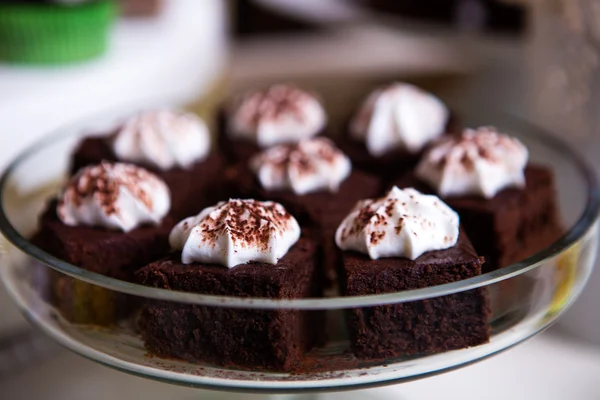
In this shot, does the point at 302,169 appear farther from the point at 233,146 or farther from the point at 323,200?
the point at 233,146

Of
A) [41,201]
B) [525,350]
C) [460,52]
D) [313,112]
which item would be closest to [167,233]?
[41,201]

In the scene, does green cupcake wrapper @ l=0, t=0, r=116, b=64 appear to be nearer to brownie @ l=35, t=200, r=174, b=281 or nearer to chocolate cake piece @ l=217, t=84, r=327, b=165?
chocolate cake piece @ l=217, t=84, r=327, b=165

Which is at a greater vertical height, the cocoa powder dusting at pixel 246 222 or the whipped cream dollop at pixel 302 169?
the cocoa powder dusting at pixel 246 222

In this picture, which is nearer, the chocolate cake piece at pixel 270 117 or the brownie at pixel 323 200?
the brownie at pixel 323 200

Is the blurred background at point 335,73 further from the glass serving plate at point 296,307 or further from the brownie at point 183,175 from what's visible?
the glass serving plate at point 296,307

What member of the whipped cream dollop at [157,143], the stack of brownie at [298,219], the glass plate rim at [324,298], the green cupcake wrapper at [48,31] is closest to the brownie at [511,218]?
the stack of brownie at [298,219]

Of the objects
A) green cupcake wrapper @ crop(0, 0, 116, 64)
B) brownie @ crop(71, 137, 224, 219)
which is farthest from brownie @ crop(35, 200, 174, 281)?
green cupcake wrapper @ crop(0, 0, 116, 64)

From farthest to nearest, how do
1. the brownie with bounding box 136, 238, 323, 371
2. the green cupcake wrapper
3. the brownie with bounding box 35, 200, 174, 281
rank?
1. the green cupcake wrapper
2. the brownie with bounding box 35, 200, 174, 281
3. the brownie with bounding box 136, 238, 323, 371

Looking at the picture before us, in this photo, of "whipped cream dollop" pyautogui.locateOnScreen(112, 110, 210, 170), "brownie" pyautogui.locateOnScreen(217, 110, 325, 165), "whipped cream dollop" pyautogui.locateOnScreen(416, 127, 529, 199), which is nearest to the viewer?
"whipped cream dollop" pyautogui.locateOnScreen(416, 127, 529, 199)
